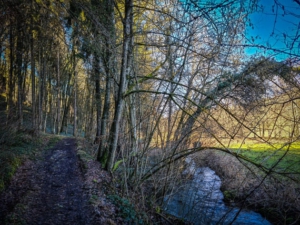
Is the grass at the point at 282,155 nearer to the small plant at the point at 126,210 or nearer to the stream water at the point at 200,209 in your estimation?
the stream water at the point at 200,209

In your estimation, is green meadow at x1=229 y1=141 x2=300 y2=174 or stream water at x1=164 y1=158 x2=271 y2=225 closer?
green meadow at x1=229 y1=141 x2=300 y2=174

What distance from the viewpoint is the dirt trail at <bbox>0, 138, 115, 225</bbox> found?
4.48 metres

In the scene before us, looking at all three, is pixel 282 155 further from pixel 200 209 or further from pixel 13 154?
pixel 13 154

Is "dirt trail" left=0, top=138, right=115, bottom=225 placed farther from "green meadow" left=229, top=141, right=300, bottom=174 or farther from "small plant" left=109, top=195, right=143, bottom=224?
"green meadow" left=229, top=141, right=300, bottom=174

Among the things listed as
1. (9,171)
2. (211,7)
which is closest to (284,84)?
(211,7)

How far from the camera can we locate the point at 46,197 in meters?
5.50

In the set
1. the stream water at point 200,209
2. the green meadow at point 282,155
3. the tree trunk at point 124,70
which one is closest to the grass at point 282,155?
the green meadow at point 282,155

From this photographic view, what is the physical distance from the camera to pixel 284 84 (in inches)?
142

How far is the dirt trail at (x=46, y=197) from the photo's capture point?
14.7 ft

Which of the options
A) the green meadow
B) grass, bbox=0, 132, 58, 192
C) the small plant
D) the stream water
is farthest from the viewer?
the stream water

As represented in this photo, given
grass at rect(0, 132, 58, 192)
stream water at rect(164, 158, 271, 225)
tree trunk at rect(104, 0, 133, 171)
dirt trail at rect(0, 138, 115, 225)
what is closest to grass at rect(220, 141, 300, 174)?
stream water at rect(164, 158, 271, 225)

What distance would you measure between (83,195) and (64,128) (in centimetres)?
1926

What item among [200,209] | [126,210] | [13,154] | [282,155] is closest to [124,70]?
[126,210]

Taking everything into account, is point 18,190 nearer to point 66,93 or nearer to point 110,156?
point 110,156
